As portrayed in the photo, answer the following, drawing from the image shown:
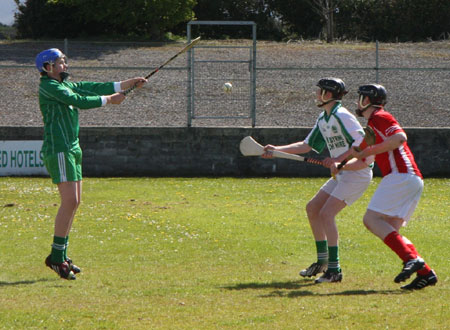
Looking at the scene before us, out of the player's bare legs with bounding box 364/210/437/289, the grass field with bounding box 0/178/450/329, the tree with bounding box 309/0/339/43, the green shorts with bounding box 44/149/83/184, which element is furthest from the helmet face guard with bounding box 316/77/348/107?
the tree with bounding box 309/0/339/43

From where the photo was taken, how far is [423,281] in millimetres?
6973

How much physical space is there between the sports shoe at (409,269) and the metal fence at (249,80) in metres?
10.5

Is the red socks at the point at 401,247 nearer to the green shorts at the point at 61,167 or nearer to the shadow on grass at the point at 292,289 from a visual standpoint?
the shadow on grass at the point at 292,289

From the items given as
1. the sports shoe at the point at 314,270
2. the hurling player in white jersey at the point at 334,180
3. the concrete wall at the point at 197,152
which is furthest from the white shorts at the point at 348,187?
the concrete wall at the point at 197,152

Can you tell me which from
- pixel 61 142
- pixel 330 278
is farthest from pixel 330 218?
pixel 61 142

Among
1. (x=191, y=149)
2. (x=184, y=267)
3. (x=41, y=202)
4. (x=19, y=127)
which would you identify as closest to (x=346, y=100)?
(x=191, y=149)

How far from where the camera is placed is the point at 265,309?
6.36m

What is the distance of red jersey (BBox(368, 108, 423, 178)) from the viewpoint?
7082 millimetres

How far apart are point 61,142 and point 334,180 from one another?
2797 mm

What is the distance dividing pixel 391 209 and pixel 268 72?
18.0 m

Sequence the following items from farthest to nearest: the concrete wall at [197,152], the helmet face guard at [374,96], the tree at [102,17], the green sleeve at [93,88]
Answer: the tree at [102,17], the concrete wall at [197,152], the green sleeve at [93,88], the helmet face guard at [374,96]

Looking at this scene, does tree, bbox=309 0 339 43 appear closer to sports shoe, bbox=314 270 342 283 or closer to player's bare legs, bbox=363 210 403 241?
sports shoe, bbox=314 270 342 283

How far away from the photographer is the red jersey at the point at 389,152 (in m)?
7.08

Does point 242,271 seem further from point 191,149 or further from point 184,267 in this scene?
point 191,149
